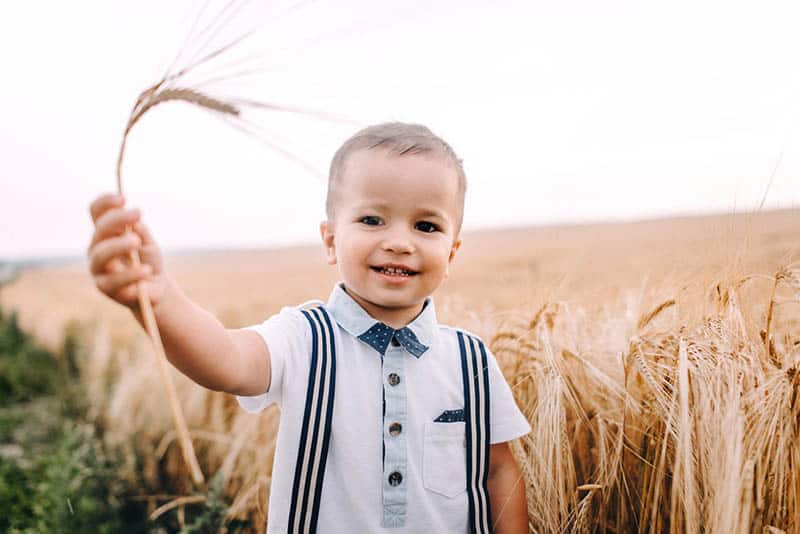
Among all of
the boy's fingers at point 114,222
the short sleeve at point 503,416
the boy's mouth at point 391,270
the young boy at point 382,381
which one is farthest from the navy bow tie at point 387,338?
the boy's fingers at point 114,222

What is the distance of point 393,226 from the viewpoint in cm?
150

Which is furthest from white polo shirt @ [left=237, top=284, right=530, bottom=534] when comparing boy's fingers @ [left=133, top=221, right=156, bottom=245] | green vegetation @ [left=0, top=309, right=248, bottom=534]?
green vegetation @ [left=0, top=309, right=248, bottom=534]

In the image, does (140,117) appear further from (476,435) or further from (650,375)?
(650,375)

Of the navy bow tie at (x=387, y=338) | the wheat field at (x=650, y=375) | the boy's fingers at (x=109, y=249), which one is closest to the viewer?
the boy's fingers at (x=109, y=249)

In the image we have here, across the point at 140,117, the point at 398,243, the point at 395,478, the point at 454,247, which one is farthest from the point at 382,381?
the point at 140,117

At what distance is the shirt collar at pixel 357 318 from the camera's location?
5.08 ft

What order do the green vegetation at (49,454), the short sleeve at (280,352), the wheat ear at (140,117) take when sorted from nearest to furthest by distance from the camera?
the wheat ear at (140,117) → the short sleeve at (280,352) → the green vegetation at (49,454)

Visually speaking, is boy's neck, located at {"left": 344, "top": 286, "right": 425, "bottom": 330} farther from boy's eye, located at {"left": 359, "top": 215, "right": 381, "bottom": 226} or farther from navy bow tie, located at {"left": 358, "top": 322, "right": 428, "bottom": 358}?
boy's eye, located at {"left": 359, "top": 215, "right": 381, "bottom": 226}

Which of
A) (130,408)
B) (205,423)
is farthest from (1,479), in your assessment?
(205,423)

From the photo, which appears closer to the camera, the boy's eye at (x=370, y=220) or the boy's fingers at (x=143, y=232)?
the boy's fingers at (x=143, y=232)

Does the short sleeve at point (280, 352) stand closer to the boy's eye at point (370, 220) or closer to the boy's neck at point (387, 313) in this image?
the boy's neck at point (387, 313)

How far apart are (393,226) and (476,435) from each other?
0.54m

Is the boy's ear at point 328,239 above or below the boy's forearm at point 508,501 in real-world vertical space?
above

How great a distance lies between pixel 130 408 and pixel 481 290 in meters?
1.85
